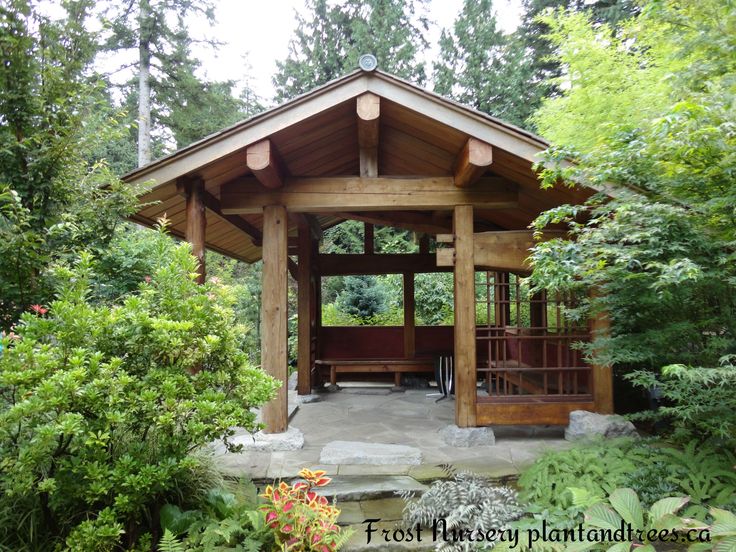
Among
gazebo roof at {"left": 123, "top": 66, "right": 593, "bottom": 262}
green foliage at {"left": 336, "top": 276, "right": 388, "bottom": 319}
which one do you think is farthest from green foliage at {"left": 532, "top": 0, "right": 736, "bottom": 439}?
green foliage at {"left": 336, "top": 276, "right": 388, "bottom": 319}

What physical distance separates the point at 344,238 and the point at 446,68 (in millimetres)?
7026

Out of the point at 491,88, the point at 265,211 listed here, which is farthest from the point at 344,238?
the point at 265,211

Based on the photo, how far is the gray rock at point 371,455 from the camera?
4.53m

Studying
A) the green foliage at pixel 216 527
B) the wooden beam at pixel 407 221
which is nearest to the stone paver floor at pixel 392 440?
the green foliage at pixel 216 527

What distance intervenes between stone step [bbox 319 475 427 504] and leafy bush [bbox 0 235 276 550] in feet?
4.03

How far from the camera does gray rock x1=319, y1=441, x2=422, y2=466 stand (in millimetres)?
4527

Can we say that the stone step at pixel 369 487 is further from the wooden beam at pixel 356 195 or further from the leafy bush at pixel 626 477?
the wooden beam at pixel 356 195

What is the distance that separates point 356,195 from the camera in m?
5.18

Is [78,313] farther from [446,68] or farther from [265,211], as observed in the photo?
[446,68]

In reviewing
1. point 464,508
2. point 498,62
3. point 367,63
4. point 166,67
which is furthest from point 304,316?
point 498,62

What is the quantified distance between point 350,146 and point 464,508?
14.0 ft

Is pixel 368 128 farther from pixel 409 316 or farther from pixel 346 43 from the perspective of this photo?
pixel 346 43

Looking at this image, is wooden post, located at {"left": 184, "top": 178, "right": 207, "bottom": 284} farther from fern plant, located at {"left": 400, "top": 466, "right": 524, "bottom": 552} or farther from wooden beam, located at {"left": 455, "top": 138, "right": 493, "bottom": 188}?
fern plant, located at {"left": 400, "top": 466, "right": 524, "bottom": 552}

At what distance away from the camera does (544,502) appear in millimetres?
3520
